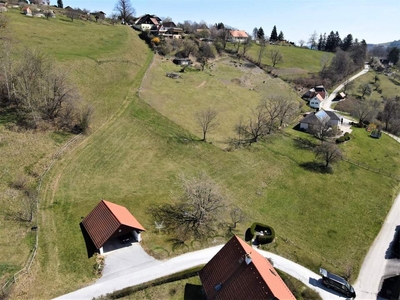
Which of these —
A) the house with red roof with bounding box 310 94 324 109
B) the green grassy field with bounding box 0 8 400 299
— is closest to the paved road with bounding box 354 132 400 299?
the green grassy field with bounding box 0 8 400 299

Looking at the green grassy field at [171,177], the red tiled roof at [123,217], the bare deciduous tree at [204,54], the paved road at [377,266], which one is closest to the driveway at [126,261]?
the green grassy field at [171,177]

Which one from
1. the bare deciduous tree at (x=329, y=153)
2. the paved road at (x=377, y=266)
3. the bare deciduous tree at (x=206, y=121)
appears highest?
the bare deciduous tree at (x=206, y=121)

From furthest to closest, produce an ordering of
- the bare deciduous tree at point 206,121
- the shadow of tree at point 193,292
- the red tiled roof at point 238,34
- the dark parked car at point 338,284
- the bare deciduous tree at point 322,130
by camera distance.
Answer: the red tiled roof at point 238,34 → the bare deciduous tree at point 322,130 → the bare deciduous tree at point 206,121 → the dark parked car at point 338,284 → the shadow of tree at point 193,292

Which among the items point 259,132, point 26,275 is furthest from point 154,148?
point 26,275

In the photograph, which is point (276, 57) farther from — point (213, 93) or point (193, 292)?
point (193, 292)

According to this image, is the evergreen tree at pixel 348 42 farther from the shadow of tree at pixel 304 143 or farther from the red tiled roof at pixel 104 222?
the red tiled roof at pixel 104 222

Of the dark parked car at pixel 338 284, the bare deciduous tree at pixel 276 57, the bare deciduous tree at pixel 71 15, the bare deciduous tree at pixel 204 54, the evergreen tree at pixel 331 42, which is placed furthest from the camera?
the evergreen tree at pixel 331 42
